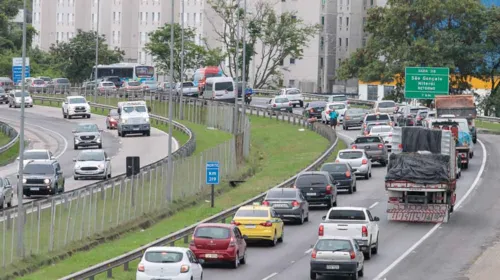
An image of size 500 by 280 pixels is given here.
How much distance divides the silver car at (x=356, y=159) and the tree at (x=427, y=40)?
149 ft

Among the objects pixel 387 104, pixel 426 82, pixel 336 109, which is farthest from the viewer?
pixel 387 104

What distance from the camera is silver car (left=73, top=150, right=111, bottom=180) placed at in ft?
205

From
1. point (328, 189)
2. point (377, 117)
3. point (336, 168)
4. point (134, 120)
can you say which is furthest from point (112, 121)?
point (328, 189)

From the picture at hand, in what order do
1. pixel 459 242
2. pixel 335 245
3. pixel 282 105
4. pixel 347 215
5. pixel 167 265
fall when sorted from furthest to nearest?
pixel 282 105 < pixel 459 242 < pixel 347 215 < pixel 335 245 < pixel 167 265

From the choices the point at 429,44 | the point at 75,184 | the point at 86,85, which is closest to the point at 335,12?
the point at 86,85

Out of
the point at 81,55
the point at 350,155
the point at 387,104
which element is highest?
the point at 81,55

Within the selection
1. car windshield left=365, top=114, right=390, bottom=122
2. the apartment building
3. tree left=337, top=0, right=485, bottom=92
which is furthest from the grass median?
the apartment building

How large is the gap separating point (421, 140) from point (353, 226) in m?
12.6

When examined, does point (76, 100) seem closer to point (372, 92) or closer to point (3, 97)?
point (3, 97)

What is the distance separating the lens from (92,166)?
2464 inches

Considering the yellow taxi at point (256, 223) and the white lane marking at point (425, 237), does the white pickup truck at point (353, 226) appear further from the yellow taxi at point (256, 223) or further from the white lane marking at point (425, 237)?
the yellow taxi at point (256, 223)

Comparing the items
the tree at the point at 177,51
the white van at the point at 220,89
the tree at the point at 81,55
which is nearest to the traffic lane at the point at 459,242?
the white van at the point at 220,89

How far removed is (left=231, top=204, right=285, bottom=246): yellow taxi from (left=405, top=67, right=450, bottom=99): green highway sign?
46491 millimetres

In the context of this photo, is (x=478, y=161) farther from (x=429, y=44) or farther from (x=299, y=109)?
(x=299, y=109)
